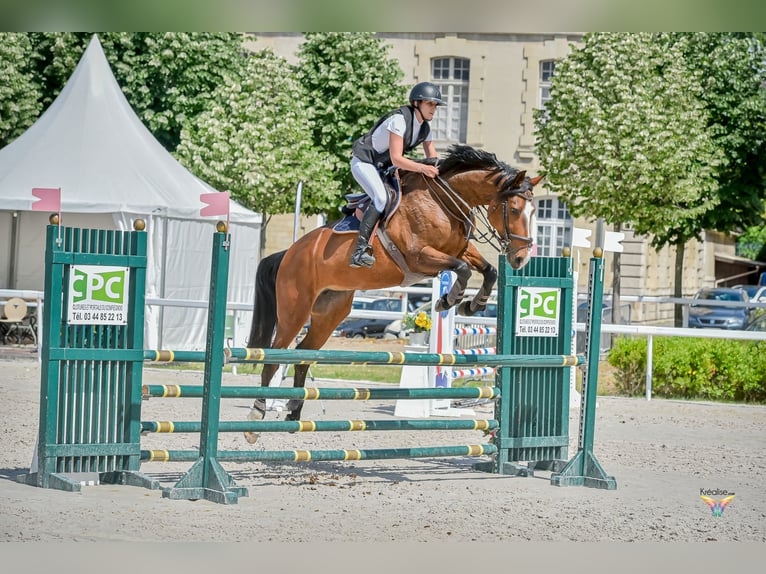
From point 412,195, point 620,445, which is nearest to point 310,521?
point 412,195

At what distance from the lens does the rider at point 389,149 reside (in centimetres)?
582

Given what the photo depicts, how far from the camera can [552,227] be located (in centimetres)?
1925

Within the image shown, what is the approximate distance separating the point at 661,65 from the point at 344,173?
5.57m

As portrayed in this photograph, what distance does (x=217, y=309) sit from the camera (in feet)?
17.2

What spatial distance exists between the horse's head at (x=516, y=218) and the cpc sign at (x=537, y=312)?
461 millimetres

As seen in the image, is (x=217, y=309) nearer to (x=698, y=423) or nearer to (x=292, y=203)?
(x=698, y=423)

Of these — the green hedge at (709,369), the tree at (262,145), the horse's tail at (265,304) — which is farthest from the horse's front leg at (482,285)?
the tree at (262,145)

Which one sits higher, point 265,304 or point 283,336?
point 265,304

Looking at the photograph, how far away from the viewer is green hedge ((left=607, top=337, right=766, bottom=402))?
36.0ft

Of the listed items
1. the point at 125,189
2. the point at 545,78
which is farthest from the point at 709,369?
the point at 545,78

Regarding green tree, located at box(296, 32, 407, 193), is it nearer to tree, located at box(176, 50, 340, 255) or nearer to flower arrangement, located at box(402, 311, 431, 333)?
tree, located at box(176, 50, 340, 255)

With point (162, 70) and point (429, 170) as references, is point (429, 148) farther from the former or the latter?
point (162, 70)

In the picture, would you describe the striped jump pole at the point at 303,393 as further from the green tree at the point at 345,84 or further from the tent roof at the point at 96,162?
the green tree at the point at 345,84

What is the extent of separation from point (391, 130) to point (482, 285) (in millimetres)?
977
